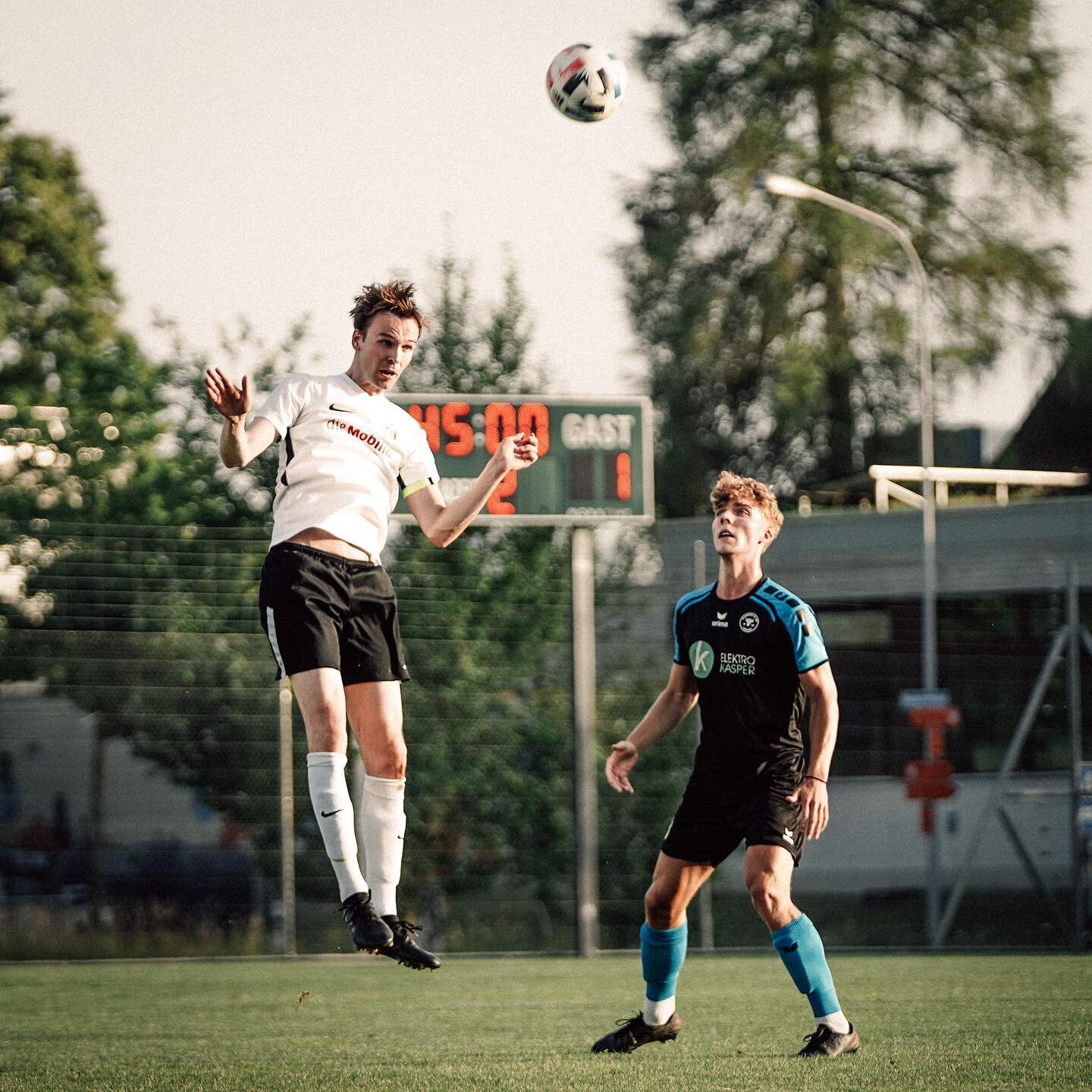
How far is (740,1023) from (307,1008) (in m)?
2.60

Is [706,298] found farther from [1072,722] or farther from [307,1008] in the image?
[307,1008]

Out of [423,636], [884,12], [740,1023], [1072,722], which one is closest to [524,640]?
[423,636]

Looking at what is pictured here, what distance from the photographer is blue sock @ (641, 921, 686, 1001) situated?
710 centimetres

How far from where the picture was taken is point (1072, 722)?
15641 mm

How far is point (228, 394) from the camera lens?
18.9ft

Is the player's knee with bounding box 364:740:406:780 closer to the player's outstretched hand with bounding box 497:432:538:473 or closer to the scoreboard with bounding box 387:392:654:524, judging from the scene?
the player's outstretched hand with bounding box 497:432:538:473

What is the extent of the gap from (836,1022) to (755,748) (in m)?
1.04

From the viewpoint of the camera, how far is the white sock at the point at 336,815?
620 centimetres

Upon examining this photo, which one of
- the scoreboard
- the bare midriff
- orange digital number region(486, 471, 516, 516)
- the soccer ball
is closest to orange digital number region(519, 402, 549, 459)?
the scoreboard

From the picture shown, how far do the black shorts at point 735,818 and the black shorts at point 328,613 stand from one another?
129 cm

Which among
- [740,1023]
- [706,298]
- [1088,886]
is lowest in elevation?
[1088,886]

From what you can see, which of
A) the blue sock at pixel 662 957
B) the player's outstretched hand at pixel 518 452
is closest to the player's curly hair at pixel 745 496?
the player's outstretched hand at pixel 518 452

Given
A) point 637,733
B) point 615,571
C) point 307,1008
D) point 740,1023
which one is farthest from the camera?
point 615,571

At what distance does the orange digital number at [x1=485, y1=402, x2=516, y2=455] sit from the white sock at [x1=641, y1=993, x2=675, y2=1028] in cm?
794
